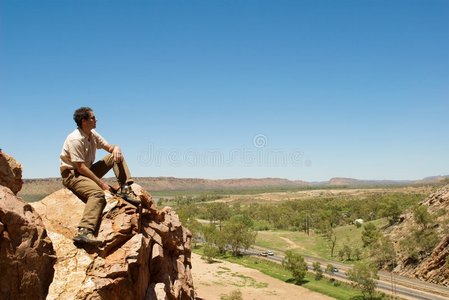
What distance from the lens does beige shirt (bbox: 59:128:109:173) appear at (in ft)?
34.7

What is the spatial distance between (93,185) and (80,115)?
1.97 m

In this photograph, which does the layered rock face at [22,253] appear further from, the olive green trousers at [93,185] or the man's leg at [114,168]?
the man's leg at [114,168]

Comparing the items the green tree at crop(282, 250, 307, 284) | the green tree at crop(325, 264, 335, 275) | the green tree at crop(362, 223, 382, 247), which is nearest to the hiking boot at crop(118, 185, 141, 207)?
the green tree at crop(282, 250, 307, 284)

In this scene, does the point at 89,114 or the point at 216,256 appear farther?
the point at 216,256

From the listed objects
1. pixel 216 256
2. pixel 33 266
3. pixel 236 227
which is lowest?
pixel 216 256

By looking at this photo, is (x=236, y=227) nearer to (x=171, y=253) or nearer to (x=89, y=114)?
(x=171, y=253)

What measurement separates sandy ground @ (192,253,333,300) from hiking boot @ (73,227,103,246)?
48130 millimetres

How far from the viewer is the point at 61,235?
10.5 meters

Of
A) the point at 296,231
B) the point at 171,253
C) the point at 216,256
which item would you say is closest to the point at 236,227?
the point at 216,256

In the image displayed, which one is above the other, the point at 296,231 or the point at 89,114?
the point at 89,114

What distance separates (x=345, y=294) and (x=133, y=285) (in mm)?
60331

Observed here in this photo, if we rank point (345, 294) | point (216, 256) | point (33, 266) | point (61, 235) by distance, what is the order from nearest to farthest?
point (33, 266) → point (61, 235) → point (345, 294) → point (216, 256)

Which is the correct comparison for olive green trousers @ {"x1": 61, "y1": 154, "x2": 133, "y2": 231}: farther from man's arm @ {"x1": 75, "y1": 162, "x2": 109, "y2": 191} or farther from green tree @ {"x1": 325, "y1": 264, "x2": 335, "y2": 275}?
green tree @ {"x1": 325, "y1": 264, "x2": 335, "y2": 275}

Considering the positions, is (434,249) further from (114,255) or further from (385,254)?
(114,255)
